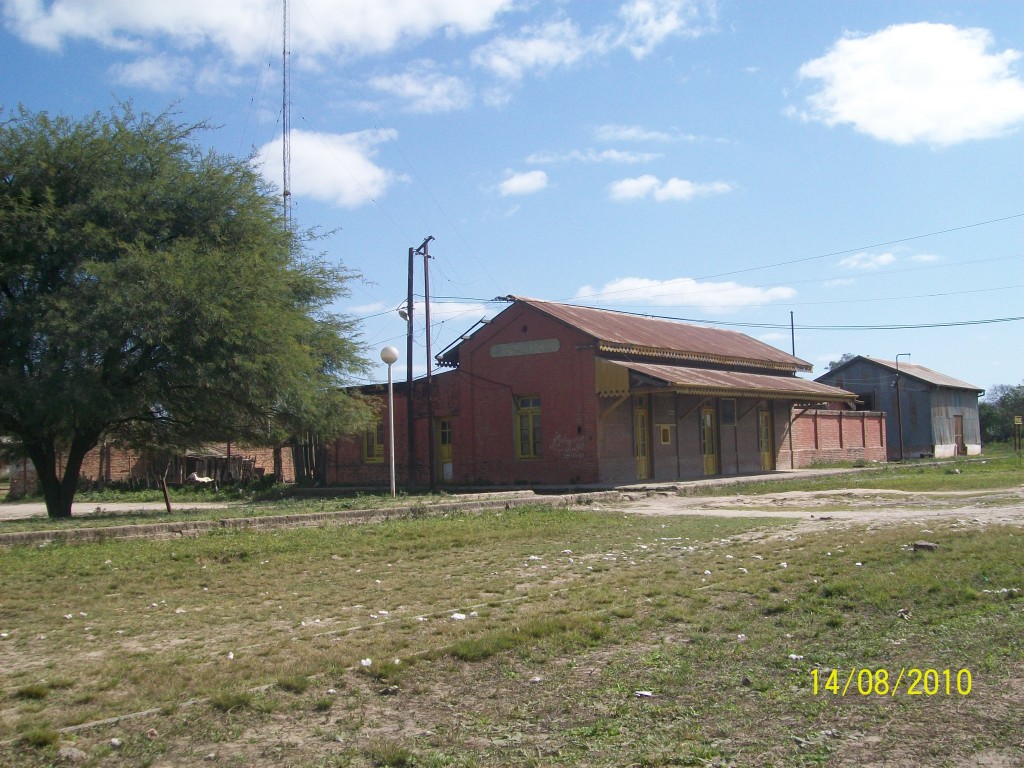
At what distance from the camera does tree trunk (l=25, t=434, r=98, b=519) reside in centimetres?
2075

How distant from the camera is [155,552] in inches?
480

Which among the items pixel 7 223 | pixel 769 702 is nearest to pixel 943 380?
pixel 7 223

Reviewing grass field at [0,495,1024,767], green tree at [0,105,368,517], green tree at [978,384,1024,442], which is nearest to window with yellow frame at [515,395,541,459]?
green tree at [0,105,368,517]

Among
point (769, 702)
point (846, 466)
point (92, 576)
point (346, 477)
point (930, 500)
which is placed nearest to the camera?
point (769, 702)

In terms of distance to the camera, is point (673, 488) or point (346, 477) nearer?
point (673, 488)

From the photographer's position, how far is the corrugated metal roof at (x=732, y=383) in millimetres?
29094

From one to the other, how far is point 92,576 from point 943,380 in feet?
188

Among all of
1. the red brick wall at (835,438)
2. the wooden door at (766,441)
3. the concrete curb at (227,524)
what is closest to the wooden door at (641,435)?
the wooden door at (766,441)

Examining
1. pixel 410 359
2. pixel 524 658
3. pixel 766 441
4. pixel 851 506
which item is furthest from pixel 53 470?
pixel 766 441

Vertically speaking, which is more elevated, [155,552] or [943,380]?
[943,380]

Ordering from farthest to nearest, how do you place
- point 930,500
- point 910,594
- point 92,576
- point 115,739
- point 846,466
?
point 846,466, point 930,500, point 92,576, point 910,594, point 115,739

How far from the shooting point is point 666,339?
35.6 meters

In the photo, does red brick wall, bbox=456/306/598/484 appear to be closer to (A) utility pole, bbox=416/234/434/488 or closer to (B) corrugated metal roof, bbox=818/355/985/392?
(A) utility pole, bbox=416/234/434/488

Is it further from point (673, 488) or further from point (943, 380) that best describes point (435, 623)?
point (943, 380)
